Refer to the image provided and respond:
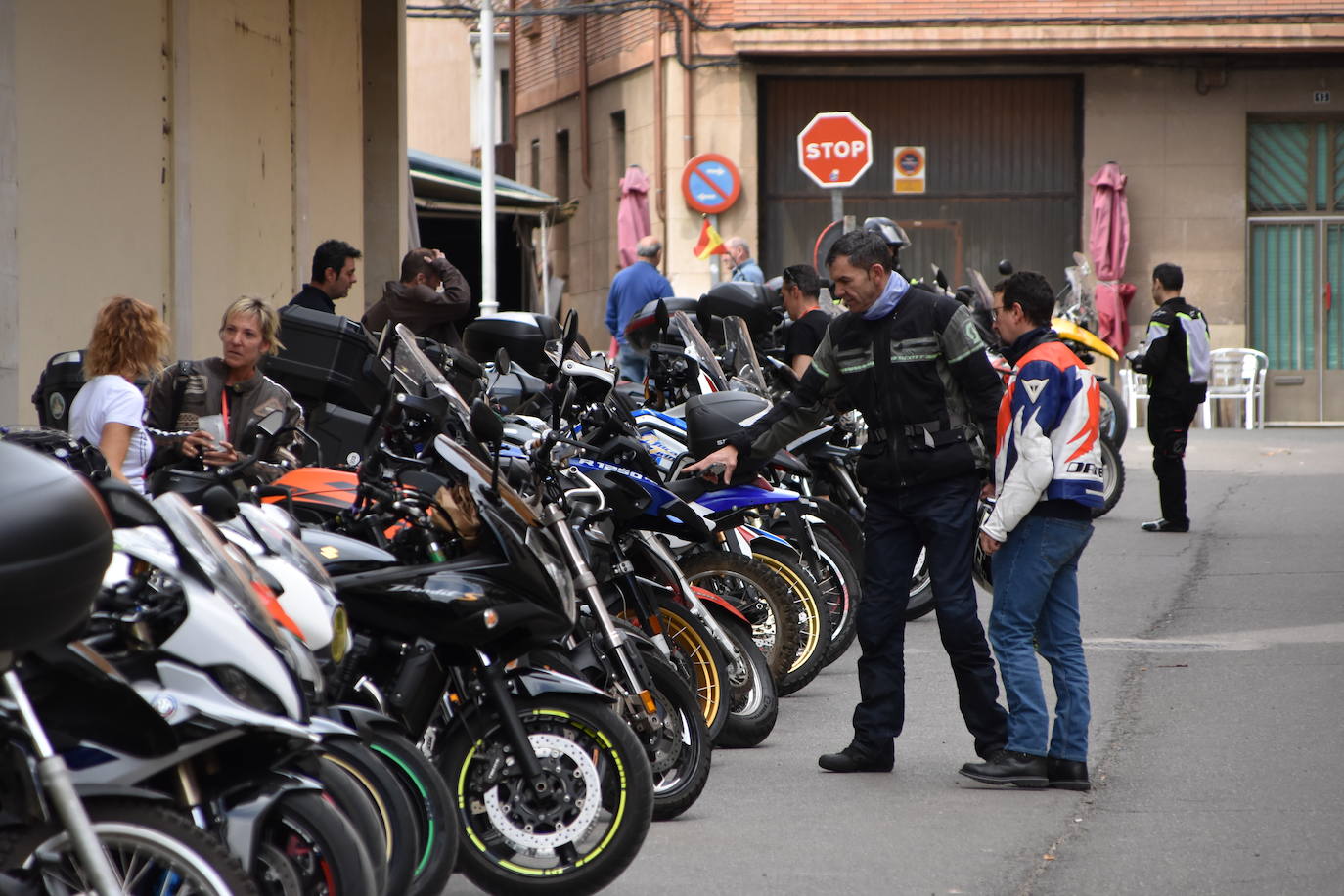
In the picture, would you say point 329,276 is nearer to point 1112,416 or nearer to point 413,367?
point 413,367

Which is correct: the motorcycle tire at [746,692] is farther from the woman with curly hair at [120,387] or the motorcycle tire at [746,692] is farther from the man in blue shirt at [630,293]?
the man in blue shirt at [630,293]

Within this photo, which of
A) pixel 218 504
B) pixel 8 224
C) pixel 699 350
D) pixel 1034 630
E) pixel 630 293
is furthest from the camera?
pixel 630 293

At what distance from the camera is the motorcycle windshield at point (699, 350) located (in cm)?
958

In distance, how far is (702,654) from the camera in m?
6.81

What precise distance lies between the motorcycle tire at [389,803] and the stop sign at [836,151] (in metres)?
13.2

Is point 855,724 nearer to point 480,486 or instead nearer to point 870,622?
point 870,622

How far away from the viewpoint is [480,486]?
17.1 ft

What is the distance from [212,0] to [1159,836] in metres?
8.35

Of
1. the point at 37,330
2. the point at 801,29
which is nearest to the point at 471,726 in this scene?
the point at 37,330

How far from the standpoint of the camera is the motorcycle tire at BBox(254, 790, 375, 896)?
148 inches

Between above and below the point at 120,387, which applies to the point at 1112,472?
below

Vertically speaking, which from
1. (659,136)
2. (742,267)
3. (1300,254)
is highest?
(659,136)

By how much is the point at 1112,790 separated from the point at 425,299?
17.4 ft

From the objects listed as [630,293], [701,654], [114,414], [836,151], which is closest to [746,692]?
[701,654]
